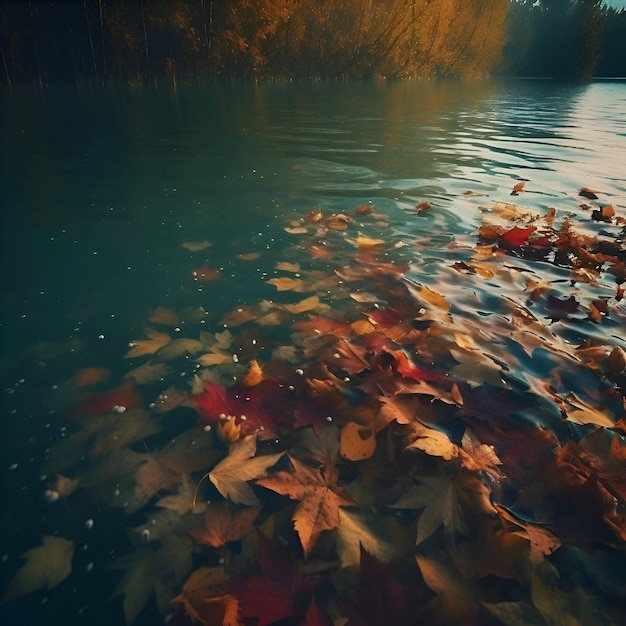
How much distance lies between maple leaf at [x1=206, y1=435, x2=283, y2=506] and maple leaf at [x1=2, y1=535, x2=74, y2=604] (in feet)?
1.69

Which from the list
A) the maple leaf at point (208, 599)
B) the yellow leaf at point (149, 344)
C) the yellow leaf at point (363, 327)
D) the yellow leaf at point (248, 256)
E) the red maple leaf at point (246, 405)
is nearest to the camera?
the maple leaf at point (208, 599)

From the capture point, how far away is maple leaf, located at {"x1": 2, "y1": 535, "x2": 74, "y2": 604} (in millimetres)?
1267

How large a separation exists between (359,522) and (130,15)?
3615cm

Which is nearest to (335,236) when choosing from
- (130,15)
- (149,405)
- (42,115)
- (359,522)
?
(149,405)

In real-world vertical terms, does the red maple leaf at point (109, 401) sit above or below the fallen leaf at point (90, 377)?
above

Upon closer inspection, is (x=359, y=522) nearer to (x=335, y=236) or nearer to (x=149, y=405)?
(x=149, y=405)

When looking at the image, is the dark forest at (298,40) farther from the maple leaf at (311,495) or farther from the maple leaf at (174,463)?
the maple leaf at (311,495)

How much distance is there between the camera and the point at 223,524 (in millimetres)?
1442

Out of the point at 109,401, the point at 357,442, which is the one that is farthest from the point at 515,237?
the point at 109,401

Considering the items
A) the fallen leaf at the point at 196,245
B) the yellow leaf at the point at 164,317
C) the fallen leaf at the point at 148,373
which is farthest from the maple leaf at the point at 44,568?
the fallen leaf at the point at 196,245

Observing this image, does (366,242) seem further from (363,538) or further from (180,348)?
(363,538)

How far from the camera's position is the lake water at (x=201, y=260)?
66.0 inches

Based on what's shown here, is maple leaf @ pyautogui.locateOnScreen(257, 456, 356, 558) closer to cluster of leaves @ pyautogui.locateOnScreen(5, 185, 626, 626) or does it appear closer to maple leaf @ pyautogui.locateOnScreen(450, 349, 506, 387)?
cluster of leaves @ pyautogui.locateOnScreen(5, 185, 626, 626)

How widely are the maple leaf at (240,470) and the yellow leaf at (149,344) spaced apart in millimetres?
972
